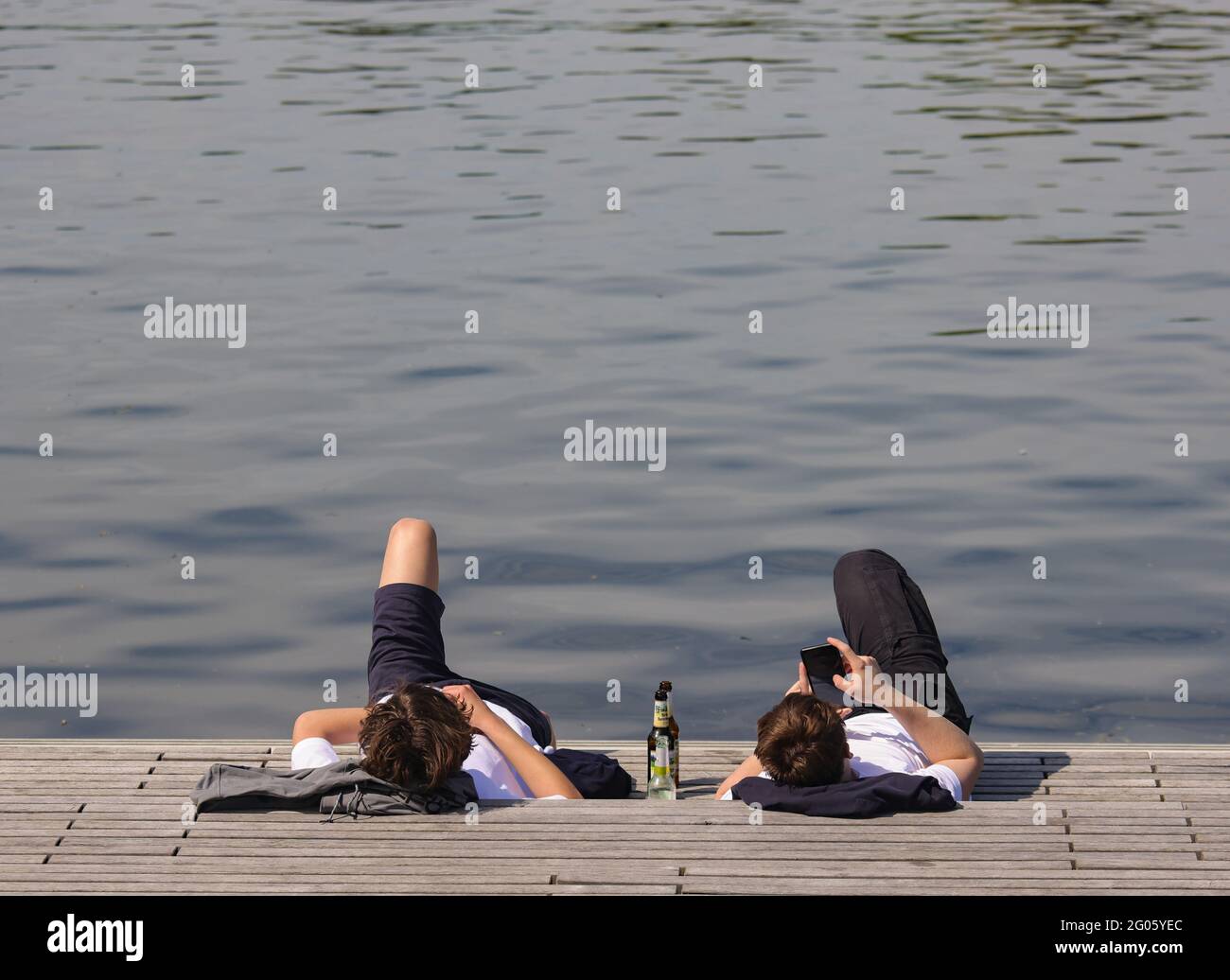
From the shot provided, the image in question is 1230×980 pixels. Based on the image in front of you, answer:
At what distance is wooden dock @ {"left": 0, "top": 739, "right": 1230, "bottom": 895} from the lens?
20.9 ft

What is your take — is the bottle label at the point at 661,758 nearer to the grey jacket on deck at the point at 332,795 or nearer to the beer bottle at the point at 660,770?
the beer bottle at the point at 660,770

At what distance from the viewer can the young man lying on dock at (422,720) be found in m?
6.98

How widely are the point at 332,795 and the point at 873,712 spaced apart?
2409mm

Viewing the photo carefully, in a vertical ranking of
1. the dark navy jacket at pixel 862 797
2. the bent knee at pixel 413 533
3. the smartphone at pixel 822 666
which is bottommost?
the dark navy jacket at pixel 862 797

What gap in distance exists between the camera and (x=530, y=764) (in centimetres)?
741

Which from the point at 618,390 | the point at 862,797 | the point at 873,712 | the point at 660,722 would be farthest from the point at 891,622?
the point at 618,390

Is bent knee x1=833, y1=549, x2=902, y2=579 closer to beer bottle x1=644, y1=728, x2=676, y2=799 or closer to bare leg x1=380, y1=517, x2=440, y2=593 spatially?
beer bottle x1=644, y1=728, x2=676, y2=799

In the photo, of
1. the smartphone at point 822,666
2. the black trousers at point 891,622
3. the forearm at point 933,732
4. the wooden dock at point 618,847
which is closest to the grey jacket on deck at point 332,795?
the wooden dock at point 618,847

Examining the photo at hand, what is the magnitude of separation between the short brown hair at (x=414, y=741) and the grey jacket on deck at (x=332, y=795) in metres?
0.06

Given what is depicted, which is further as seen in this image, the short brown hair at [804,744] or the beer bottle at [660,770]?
the beer bottle at [660,770]

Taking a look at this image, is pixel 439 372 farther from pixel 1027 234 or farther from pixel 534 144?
pixel 534 144

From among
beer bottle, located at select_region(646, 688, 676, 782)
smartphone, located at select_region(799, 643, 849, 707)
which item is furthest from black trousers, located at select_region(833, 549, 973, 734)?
beer bottle, located at select_region(646, 688, 676, 782)

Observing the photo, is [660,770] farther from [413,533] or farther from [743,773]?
[413,533]
